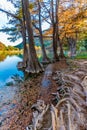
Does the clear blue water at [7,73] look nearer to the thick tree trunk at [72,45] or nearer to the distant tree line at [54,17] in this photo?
the distant tree line at [54,17]

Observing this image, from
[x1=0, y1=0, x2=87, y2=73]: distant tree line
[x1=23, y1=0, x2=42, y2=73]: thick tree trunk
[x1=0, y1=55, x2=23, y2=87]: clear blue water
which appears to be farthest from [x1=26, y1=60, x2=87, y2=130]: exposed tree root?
[x1=0, y1=0, x2=87, y2=73]: distant tree line

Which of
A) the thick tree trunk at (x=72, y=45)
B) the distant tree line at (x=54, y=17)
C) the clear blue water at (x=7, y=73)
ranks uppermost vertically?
the distant tree line at (x=54, y=17)

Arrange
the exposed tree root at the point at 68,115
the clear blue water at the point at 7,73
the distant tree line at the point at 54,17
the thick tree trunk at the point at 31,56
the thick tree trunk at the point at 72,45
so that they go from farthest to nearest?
1. the thick tree trunk at the point at 72,45
2. the distant tree line at the point at 54,17
3. the thick tree trunk at the point at 31,56
4. the clear blue water at the point at 7,73
5. the exposed tree root at the point at 68,115

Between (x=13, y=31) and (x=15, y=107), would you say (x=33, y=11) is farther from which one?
(x=15, y=107)

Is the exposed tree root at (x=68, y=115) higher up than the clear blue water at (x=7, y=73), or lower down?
higher up

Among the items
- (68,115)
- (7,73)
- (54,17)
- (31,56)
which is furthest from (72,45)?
(68,115)

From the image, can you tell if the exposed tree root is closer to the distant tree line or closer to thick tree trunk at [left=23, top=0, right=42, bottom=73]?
thick tree trunk at [left=23, top=0, right=42, bottom=73]

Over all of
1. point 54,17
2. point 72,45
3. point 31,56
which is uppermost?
point 54,17

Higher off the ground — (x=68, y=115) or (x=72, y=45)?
(x=68, y=115)

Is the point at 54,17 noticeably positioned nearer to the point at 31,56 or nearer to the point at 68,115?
the point at 31,56

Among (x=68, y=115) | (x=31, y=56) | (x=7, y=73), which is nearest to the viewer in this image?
(x=68, y=115)

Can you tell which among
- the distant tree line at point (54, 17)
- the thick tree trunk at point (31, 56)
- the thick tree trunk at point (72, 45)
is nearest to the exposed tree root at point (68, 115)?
the thick tree trunk at point (31, 56)

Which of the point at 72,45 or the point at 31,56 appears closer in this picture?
the point at 31,56

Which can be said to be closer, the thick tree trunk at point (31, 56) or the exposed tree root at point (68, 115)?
the exposed tree root at point (68, 115)
